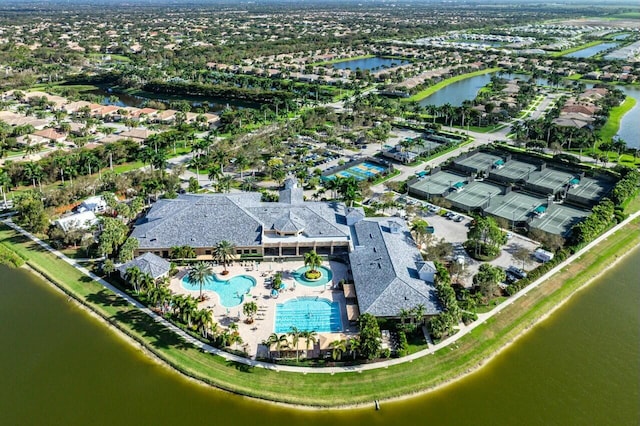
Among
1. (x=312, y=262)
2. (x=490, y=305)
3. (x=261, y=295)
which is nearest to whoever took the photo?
(x=490, y=305)

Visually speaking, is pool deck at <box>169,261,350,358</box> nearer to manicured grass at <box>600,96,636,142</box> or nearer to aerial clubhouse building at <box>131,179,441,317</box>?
aerial clubhouse building at <box>131,179,441,317</box>

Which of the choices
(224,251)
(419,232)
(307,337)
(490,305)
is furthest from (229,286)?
(490,305)

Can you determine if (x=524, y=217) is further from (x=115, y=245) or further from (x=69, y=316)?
(x=69, y=316)

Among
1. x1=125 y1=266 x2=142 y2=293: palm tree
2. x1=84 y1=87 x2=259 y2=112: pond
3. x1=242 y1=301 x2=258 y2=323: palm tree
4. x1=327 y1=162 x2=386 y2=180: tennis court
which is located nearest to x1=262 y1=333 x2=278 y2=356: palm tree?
x1=242 y1=301 x2=258 y2=323: palm tree

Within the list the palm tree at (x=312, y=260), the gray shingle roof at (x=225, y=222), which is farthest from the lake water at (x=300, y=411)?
the palm tree at (x=312, y=260)

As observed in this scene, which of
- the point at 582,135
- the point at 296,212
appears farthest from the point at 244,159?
the point at 582,135

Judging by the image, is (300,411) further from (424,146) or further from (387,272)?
(424,146)

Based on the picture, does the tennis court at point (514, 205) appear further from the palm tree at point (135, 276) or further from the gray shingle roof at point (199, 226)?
the palm tree at point (135, 276)
